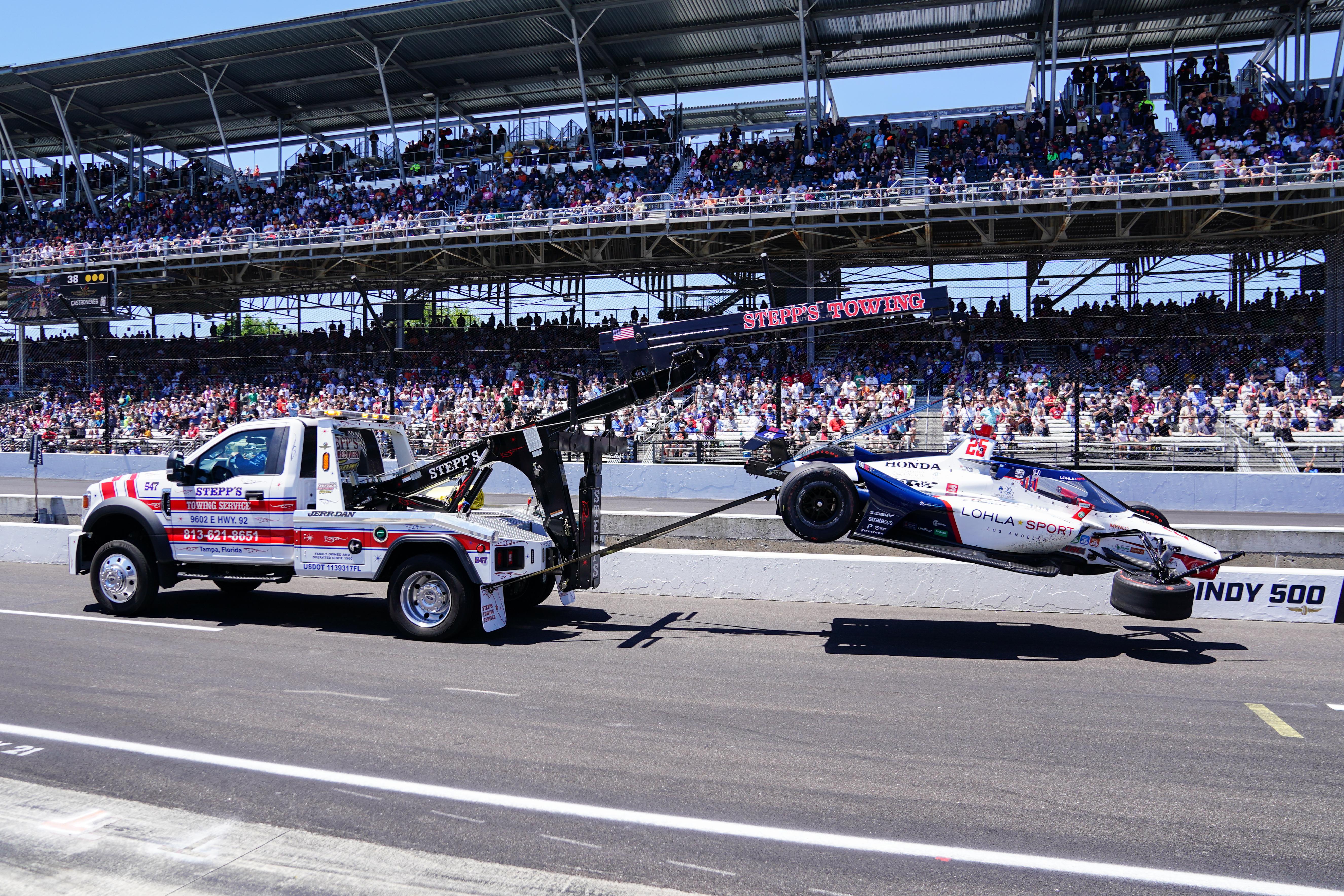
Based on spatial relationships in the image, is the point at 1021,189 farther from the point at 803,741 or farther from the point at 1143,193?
the point at 803,741

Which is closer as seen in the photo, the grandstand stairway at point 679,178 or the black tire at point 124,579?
the black tire at point 124,579

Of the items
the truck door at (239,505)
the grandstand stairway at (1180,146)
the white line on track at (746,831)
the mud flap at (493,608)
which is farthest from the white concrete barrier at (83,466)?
the grandstand stairway at (1180,146)

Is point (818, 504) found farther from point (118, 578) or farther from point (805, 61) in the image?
point (805, 61)

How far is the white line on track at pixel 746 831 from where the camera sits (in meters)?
3.69

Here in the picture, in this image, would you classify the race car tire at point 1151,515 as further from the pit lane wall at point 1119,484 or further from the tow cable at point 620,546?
the pit lane wall at point 1119,484

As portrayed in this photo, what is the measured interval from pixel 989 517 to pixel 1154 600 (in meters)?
1.39

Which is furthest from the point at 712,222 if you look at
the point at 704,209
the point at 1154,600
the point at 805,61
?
the point at 1154,600

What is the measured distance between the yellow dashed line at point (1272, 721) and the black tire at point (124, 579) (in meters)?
9.17

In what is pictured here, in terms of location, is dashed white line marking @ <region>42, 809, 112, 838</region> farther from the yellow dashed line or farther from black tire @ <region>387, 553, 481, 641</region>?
the yellow dashed line

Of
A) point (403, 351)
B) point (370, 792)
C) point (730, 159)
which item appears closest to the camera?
point (370, 792)

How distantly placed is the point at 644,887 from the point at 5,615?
324 inches

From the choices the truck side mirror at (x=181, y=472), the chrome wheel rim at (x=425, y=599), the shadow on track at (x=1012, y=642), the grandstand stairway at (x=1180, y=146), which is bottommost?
the shadow on track at (x=1012, y=642)

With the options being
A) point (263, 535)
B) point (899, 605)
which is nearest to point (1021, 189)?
point (899, 605)

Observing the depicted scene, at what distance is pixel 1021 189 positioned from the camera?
79.7 ft
